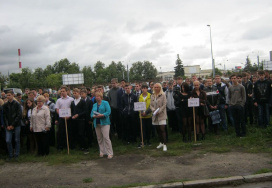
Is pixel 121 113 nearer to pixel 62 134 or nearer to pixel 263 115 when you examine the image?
pixel 62 134

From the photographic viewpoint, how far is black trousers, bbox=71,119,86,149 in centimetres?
849

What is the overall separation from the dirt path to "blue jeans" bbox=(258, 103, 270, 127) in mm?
2799

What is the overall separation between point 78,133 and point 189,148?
382 cm

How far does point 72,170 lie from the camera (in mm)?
6680

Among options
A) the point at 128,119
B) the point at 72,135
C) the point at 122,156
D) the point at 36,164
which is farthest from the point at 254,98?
the point at 36,164

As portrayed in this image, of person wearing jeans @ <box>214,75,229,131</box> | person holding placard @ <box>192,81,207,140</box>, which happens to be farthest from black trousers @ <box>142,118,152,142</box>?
person wearing jeans @ <box>214,75,229,131</box>

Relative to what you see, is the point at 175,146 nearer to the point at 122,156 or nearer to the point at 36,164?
the point at 122,156

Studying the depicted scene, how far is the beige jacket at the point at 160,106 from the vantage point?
8.02m

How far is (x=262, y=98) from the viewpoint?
898 centimetres

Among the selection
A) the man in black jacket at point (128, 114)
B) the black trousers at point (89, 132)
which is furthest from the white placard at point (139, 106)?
the black trousers at point (89, 132)

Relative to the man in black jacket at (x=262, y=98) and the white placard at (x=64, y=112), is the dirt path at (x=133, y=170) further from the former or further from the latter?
the man in black jacket at (x=262, y=98)

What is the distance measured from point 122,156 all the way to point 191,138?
111 inches

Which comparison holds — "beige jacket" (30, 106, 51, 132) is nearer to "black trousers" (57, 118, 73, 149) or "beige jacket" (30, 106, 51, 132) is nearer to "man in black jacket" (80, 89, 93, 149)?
"black trousers" (57, 118, 73, 149)

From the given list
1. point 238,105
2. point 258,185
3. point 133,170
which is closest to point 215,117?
point 238,105
